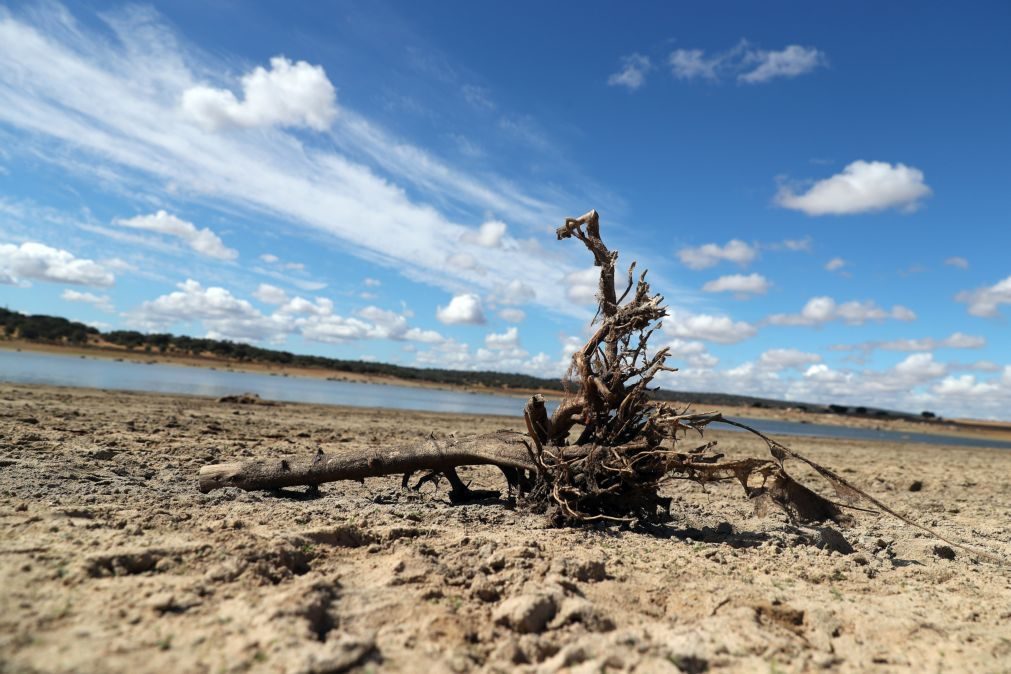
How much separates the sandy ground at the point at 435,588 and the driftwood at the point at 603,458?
1.01 feet

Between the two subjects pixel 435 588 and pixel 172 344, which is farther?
pixel 172 344

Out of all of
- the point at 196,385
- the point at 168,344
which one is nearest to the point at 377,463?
the point at 196,385

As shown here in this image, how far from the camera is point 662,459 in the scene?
223 inches

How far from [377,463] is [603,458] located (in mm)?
2408

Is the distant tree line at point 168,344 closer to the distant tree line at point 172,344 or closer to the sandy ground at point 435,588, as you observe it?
the distant tree line at point 172,344

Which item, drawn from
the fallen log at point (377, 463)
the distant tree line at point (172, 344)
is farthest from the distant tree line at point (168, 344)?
the fallen log at point (377, 463)

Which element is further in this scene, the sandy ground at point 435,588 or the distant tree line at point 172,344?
the distant tree line at point 172,344

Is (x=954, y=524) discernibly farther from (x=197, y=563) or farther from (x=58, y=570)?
(x=58, y=570)

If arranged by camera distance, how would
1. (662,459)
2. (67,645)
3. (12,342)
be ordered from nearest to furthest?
(67,645) < (662,459) < (12,342)

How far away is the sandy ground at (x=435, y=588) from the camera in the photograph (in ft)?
9.43

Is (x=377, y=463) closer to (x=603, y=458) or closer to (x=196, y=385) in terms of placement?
(x=603, y=458)

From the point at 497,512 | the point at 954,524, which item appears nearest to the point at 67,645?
the point at 497,512

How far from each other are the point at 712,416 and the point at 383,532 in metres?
3.22

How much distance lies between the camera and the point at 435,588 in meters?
3.71
